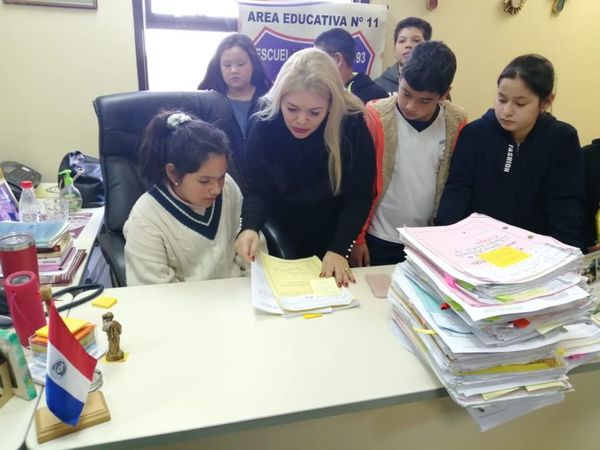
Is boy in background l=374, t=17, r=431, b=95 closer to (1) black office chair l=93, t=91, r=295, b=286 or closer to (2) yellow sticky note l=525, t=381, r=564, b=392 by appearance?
(1) black office chair l=93, t=91, r=295, b=286

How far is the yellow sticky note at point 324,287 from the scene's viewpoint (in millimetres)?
1149

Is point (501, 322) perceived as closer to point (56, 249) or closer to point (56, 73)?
point (56, 249)

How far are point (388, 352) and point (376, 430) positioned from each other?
17cm

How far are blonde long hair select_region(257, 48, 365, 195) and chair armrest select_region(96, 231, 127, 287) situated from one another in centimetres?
62

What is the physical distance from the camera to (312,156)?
140 cm

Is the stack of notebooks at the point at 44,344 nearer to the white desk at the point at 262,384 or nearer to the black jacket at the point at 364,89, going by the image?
the white desk at the point at 262,384

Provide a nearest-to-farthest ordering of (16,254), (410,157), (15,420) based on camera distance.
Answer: (15,420) → (16,254) → (410,157)

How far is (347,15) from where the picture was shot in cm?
264

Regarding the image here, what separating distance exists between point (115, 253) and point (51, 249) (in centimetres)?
19

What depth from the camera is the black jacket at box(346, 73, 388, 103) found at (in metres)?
2.18

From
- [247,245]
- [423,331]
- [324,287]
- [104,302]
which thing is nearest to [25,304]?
[104,302]

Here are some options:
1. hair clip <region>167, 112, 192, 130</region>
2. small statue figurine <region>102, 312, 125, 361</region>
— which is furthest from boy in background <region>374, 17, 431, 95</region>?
small statue figurine <region>102, 312, 125, 361</region>

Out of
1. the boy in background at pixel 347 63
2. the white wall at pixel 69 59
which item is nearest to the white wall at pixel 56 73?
the white wall at pixel 69 59

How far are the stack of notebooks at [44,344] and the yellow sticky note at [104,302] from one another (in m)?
0.17
